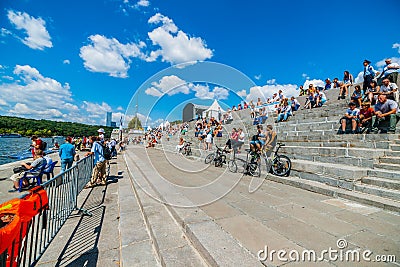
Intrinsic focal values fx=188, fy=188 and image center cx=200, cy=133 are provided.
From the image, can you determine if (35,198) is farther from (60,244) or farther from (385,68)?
(385,68)

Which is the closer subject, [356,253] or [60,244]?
[356,253]

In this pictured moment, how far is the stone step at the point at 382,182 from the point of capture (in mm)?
4340

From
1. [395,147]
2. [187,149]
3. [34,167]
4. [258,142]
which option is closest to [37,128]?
[187,149]

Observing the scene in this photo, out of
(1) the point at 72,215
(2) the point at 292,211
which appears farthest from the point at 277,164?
(1) the point at 72,215

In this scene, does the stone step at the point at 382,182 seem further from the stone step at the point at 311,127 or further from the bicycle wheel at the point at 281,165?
the stone step at the point at 311,127

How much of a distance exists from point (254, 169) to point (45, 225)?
661 centimetres

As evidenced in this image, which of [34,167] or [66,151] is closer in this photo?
[34,167]

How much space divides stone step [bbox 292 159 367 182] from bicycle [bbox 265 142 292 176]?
28 centimetres

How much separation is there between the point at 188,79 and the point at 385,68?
9790 mm

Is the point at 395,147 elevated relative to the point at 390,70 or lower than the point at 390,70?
lower

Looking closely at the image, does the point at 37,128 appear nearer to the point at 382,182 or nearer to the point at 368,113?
the point at 368,113

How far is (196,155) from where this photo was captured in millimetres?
14203

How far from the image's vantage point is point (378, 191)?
4.38 meters

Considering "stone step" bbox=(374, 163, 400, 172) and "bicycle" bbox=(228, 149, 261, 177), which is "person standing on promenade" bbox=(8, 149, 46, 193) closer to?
"bicycle" bbox=(228, 149, 261, 177)
